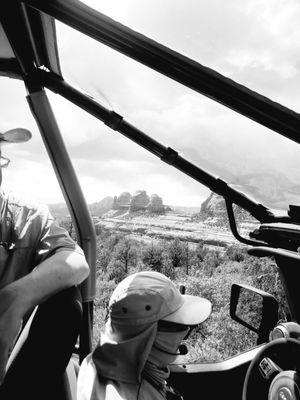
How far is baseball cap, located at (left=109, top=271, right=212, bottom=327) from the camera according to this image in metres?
1.33

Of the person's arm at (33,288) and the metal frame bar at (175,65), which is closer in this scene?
the metal frame bar at (175,65)

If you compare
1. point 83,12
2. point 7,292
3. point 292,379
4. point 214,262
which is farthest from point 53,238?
point 214,262

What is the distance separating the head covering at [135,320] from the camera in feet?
4.18

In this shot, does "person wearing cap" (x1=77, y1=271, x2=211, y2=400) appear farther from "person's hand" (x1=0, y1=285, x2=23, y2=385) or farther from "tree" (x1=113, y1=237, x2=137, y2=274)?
"tree" (x1=113, y1=237, x2=137, y2=274)

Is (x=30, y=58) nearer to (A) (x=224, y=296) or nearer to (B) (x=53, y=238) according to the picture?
(B) (x=53, y=238)

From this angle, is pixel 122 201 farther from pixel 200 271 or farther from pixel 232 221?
pixel 232 221

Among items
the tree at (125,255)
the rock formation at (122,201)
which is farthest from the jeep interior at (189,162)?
the rock formation at (122,201)

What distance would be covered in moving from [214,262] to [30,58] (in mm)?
41794

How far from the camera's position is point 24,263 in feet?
4.33

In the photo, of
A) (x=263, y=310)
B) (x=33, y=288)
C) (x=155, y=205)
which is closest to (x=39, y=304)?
(x=33, y=288)

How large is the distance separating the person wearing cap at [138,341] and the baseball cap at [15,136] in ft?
2.43

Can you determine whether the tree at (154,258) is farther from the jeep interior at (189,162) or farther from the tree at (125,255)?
the jeep interior at (189,162)

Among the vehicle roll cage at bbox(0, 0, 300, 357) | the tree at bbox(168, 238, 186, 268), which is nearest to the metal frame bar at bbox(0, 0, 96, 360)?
the vehicle roll cage at bbox(0, 0, 300, 357)

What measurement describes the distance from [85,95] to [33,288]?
3.72 ft
